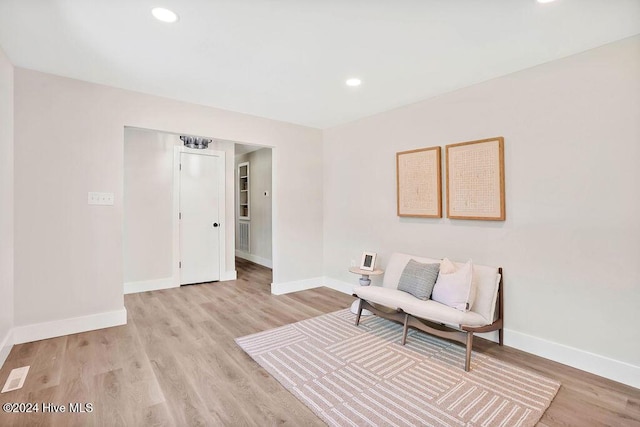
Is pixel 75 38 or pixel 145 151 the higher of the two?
pixel 75 38

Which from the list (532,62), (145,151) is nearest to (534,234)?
(532,62)

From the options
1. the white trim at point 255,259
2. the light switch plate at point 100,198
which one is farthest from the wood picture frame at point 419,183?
the white trim at point 255,259

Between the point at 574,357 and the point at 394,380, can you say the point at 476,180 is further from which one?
the point at 394,380

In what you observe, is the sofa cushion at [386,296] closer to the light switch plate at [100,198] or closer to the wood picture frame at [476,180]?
the wood picture frame at [476,180]

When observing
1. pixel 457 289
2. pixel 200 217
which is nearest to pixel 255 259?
pixel 200 217

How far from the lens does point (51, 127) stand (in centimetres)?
285

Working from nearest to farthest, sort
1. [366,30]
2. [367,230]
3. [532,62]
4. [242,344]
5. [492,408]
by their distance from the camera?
[492,408]
[366,30]
[532,62]
[242,344]
[367,230]

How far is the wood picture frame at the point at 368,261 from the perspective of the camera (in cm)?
388

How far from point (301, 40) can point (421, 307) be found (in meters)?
2.31

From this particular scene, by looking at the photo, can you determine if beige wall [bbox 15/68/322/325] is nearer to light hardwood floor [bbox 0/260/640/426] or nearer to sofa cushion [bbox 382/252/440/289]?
light hardwood floor [bbox 0/260/640/426]

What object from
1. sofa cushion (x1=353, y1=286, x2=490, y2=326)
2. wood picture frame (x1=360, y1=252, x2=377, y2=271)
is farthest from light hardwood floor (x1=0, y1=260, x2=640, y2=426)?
wood picture frame (x1=360, y1=252, x2=377, y2=271)

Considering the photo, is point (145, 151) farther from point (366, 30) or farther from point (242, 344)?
point (366, 30)

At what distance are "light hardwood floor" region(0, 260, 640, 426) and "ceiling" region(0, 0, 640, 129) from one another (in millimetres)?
2427

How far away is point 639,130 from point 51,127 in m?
4.74
